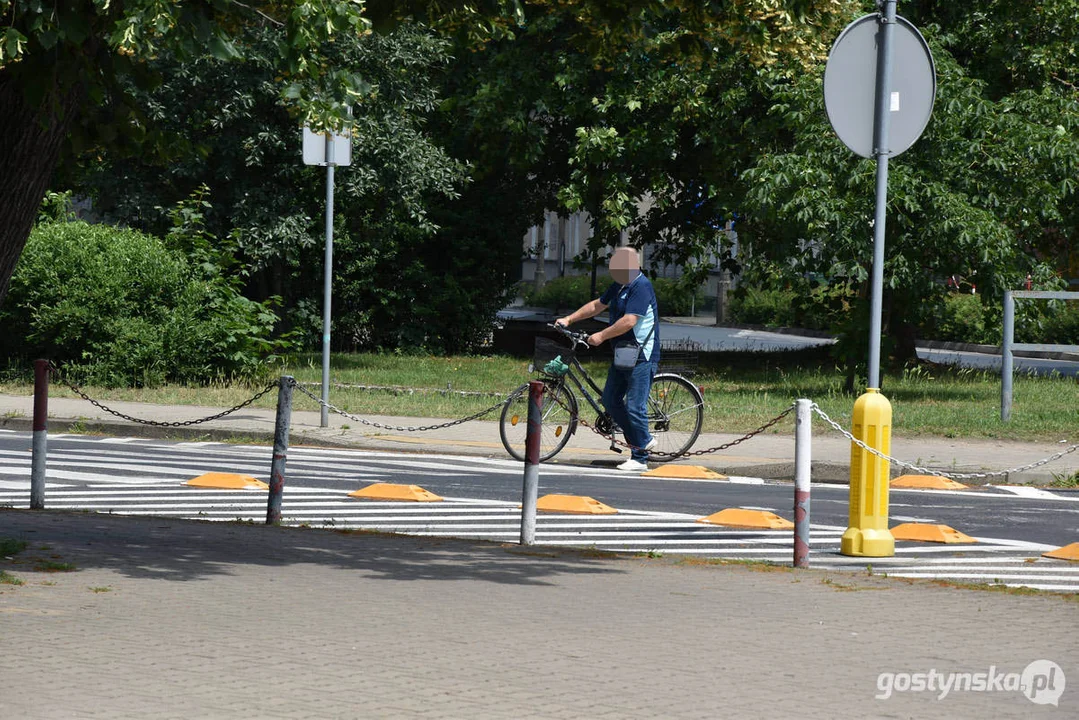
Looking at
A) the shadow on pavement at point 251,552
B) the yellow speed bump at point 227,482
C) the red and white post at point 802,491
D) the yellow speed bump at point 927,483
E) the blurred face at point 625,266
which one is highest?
the blurred face at point 625,266

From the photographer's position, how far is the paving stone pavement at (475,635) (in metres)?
5.55

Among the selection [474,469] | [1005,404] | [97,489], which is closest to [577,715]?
[97,489]

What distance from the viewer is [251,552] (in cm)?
900

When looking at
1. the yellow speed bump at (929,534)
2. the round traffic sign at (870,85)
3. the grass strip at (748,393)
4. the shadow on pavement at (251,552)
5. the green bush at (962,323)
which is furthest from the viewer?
the green bush at (962,323)

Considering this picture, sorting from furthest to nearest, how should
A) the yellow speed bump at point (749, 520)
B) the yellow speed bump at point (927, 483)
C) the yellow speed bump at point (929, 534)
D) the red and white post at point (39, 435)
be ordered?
the yellow speed bump at point (927, 483), the red and white post at point (39, 435), the yellow speed bump at point (749, 520), the yellow speed bump at point (929, 534)

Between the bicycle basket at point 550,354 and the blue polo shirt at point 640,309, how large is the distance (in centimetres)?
56

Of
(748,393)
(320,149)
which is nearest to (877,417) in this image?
(320,149)

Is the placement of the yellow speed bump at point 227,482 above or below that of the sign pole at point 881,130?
below

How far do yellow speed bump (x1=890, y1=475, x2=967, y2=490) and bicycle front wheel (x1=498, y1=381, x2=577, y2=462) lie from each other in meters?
2.91

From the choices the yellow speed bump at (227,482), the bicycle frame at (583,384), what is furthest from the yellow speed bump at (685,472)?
the yellow speed bump at (227,482)

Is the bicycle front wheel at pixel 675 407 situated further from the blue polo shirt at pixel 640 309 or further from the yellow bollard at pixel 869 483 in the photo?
the yellow bollard at pixel 869 483

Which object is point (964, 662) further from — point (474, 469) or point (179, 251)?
point (179, 251)

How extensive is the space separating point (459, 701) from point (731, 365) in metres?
21.6

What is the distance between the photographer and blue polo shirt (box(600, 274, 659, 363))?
1340cm
